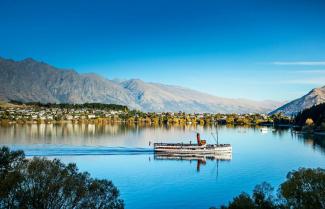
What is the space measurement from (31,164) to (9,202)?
3082 millimetres

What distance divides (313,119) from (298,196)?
154008 millimetres

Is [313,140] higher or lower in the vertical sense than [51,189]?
lower

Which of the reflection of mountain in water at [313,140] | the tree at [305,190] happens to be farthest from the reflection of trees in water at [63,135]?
the tree at [305,190]

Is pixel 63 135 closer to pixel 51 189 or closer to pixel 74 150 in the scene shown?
pixel 74 150

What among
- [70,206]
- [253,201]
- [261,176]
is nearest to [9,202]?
[70,206]

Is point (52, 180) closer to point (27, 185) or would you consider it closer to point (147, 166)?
point (27, 185)

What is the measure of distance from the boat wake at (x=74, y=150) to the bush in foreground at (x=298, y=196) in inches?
2161

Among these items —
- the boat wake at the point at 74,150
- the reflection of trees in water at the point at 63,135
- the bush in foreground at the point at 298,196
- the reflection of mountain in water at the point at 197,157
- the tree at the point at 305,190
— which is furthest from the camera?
the reflection of trees in water at the point at 63,135

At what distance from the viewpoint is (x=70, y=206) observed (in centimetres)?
2703

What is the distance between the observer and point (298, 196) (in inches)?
1112

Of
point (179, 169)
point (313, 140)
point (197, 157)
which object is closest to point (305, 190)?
point (179, 169)

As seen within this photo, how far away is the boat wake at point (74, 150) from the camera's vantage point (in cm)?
7825

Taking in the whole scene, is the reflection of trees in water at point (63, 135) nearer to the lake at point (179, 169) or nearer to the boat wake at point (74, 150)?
the lake at point (179, 169)

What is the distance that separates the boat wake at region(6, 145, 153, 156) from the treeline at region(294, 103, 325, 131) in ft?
292
